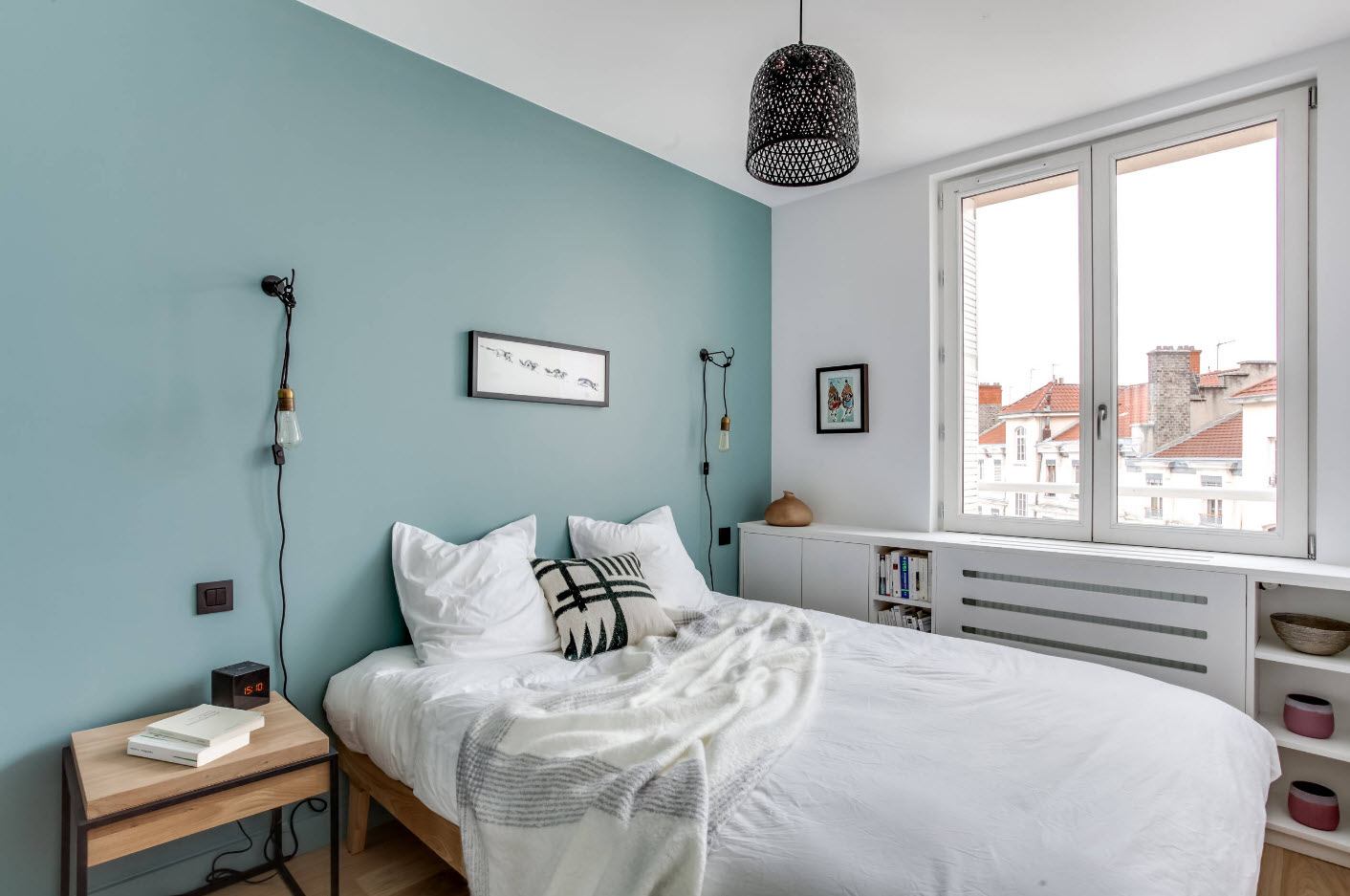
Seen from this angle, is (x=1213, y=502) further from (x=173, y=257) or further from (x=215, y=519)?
(x=173, y=257)

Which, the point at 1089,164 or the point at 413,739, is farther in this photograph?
the point at 1089,164

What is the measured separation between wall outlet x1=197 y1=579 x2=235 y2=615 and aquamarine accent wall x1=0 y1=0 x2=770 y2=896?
3 cm

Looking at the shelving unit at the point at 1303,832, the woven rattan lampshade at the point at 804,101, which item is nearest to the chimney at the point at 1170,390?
the shelving unit at the point at 1303,832

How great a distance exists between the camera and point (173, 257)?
1.86 meters

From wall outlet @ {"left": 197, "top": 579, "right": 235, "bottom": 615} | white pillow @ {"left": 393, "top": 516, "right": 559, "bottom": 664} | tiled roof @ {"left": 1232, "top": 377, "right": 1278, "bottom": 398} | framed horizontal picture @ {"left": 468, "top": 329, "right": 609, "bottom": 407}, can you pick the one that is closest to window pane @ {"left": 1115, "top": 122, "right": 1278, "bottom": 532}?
tiled roof @ {"left": 1232, "top": 377, "right": 1278, "bottom": 398}

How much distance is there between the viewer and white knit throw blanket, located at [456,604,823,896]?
1.20 metres

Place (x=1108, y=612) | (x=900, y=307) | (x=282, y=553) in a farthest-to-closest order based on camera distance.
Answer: (x=900, y=307), (x=1108, y=612), (x=282, y=553)

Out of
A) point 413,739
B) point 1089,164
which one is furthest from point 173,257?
point 1089,164

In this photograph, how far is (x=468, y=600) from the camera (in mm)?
2158

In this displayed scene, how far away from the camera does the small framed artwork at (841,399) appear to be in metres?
3.47

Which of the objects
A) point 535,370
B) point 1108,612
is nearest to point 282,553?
point 535,370

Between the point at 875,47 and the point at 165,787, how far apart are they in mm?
2827

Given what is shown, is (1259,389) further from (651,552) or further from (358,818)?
(358,818)

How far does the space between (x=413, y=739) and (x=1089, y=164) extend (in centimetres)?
330
